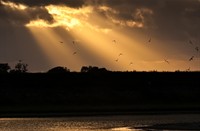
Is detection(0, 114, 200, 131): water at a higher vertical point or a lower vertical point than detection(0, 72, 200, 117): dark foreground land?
lower

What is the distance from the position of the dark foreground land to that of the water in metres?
13.5

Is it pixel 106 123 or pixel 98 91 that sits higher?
pixel 98 91

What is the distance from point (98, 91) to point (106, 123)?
1483 inches

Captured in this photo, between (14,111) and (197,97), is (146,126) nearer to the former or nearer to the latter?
(14,111)

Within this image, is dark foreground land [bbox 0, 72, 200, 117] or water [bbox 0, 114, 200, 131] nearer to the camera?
→ water [bbox 0, 114, 200, 131]

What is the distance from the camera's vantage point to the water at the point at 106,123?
4497 cm

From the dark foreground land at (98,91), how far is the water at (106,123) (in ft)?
44.3

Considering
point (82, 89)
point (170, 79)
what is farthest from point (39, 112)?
point (170, 79)

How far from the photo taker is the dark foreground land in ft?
251

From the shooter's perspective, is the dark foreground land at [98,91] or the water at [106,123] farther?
the dark foreground land at [98,91]

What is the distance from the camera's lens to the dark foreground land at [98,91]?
7662 cm

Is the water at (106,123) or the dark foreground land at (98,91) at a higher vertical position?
the dark foreground land at (98,91)

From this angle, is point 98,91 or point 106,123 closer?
point 106,123

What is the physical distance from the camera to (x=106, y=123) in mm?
49031
